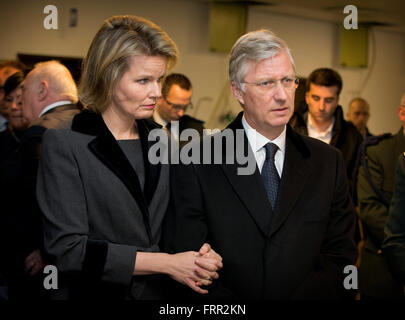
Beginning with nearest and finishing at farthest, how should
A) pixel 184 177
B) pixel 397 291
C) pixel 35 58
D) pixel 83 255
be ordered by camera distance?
pixel 83 255
pixel 184 177
pixel 397 291
pixel 35 58

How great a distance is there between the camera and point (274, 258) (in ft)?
5.77

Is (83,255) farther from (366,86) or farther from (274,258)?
(366,86)

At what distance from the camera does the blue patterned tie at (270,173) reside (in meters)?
1.83

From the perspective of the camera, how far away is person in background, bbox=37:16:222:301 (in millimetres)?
1722

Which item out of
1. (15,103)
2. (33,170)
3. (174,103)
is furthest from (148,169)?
(174,103)

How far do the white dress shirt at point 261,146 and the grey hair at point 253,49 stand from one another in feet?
Answer: 0.53

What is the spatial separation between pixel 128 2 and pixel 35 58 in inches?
57.1

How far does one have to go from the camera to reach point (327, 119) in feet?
11.4

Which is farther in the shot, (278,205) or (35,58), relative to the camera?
(35,58)

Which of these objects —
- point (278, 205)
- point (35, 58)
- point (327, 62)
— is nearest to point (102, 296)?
point (278, 205)

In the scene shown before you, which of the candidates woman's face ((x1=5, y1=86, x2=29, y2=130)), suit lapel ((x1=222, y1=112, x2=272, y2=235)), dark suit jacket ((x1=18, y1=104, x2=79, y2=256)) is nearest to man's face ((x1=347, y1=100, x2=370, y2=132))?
woman's face ((x1=5, y1=86, x2=29, y2=130))

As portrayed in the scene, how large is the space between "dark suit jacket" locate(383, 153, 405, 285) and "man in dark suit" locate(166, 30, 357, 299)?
0.42ft

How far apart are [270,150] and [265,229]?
0.93 feet

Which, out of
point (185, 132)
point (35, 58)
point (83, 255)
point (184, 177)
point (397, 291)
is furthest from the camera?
point (35, 58)
